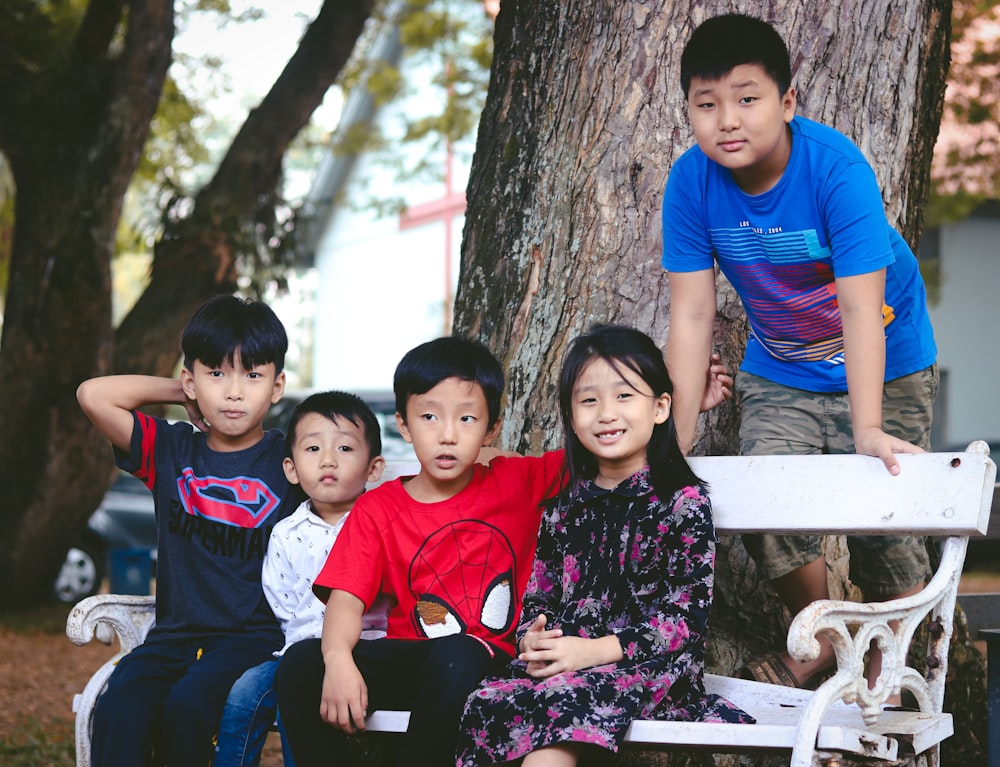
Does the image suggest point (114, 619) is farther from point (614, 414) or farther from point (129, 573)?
point (129, 573)

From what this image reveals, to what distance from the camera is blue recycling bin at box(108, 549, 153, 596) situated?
8680 millimetres

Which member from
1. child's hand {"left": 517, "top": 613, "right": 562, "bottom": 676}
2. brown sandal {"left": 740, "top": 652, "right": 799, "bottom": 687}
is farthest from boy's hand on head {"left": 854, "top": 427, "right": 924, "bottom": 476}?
child's hand {"left": 517, "top": 613, "right": 562, "bottom": 676}

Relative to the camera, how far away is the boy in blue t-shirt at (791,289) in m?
3.02

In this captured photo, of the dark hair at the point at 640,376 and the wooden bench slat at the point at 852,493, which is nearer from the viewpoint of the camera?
the wooden bench slat at the point at 852,493

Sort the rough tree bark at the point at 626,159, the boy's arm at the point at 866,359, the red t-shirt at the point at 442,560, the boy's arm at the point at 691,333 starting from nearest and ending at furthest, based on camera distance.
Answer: the boy's arm at the point at 866,359 < the red t-shirt at the point at 442,560 < the boy's arm at the point at 691,333 < the rough tree bark at the point at 626,159

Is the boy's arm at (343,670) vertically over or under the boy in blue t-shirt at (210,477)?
under

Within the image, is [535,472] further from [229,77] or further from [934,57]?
[229,77]

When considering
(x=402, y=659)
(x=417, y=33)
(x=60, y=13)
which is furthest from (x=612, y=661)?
(x=417, y=33)

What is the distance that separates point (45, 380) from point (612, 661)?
7015 mm

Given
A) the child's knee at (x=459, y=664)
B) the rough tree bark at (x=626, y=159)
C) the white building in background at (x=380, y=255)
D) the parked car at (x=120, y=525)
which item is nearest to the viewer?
the child's knee at (x=459, y=664)

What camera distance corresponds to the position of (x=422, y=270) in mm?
23984

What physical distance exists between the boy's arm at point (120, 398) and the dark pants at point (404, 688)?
2.95 feet

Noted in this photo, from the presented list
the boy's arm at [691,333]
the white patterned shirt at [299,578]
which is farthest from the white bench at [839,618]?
the white patterned shirt at [299,578]

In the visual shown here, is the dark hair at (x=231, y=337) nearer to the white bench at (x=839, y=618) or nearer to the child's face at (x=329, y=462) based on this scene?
the child's face at (x=329, y=462)
